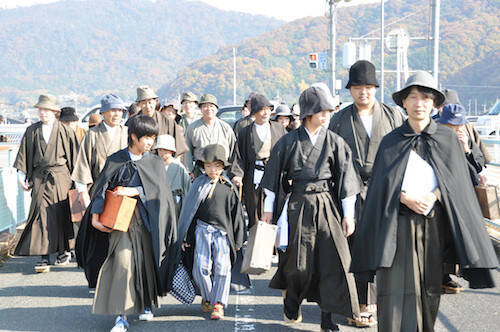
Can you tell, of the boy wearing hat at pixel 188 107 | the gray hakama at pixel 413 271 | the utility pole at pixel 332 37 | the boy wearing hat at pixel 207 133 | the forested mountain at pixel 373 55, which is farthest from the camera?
the forested mountain at pixel 373 55

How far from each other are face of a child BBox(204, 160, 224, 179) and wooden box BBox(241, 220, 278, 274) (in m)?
1.03

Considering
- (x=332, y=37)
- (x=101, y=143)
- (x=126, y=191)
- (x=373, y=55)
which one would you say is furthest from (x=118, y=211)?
(x=373, y=55)

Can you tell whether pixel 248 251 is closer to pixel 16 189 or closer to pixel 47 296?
pixel 47 296

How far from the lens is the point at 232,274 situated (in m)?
5.99

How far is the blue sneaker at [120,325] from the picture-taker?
16.5ft

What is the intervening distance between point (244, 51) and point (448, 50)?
50.5 metres

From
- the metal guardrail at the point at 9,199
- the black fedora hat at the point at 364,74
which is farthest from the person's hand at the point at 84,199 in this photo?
the metal guardrail at the point at 9,199

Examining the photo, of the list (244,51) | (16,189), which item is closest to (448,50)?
(244,51)

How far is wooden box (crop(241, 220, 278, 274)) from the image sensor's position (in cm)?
475

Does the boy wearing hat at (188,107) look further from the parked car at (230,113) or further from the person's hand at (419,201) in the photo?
the person's hand at (419,201)

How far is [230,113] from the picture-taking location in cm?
1584

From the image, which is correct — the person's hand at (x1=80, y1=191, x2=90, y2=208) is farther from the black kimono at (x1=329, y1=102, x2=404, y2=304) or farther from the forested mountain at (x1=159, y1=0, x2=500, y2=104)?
the forested mountain at (x1=159, y1=0, x2=500, y2=104)

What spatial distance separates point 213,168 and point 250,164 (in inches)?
86.8

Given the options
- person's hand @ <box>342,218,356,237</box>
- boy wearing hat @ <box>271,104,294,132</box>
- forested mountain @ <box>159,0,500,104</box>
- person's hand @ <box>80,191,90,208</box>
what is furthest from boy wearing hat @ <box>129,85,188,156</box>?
forested mountain @ <box>159,0,500,104</box>
